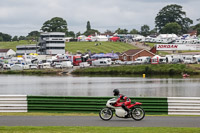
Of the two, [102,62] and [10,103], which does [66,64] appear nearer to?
[102,62]

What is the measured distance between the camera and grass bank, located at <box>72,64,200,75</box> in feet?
292

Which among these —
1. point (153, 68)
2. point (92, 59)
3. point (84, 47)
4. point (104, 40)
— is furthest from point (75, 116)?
point (104, 40)

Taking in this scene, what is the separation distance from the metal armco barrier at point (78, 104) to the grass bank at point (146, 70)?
64.9 metres

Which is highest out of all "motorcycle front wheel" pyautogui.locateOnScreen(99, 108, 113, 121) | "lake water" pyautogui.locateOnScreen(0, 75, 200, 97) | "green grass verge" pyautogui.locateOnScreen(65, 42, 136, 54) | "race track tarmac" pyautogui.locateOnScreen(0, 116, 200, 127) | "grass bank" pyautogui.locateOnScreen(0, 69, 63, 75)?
"green grass verge" pyautogui.locateOnScreen(65, 42, 136, 54)

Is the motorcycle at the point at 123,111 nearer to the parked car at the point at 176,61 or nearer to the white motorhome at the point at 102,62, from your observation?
the parked car at the point at 176,61

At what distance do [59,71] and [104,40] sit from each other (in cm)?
9118

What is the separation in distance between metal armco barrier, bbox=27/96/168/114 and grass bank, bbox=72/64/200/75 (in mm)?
64935

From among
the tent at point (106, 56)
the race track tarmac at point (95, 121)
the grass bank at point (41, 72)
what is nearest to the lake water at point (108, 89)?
the race track tarmac at point (95, 121)

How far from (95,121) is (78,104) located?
11.6 ft

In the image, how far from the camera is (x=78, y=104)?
23.4 m

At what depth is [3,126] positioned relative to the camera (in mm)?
18125

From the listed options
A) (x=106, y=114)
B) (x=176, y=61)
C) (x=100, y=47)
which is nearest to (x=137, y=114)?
(x=106, y=114)

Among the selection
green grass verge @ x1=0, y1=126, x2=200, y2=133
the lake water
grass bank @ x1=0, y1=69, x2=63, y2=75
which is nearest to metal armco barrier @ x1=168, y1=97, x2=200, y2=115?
green grass verge @ x1=0, y1=126, x2=200, y2=133

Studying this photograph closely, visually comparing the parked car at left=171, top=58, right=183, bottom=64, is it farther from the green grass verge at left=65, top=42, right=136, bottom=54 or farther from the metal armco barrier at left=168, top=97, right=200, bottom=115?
the metal armco barrier at left=168, top=97, right=200, bottom=115
